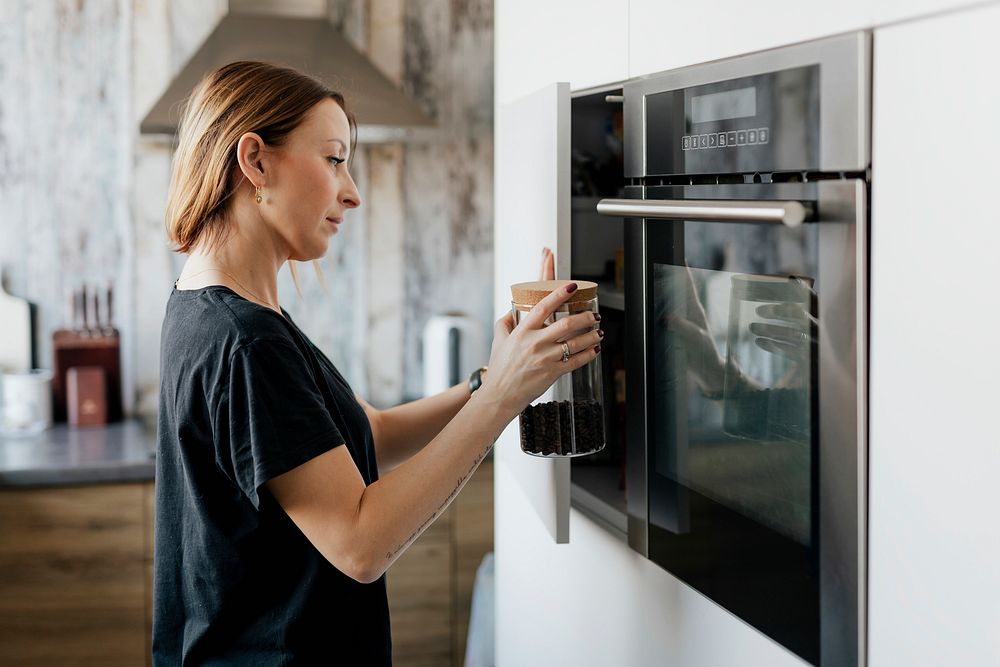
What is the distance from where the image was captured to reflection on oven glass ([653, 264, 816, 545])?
93cm

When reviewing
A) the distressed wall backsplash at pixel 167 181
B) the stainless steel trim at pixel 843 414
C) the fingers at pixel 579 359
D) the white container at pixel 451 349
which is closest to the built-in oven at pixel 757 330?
the stainless steel trim at pixel 843 414

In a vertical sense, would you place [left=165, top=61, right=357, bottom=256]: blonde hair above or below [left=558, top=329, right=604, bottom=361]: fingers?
above

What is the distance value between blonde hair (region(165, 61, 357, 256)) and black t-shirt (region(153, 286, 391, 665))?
0.09 m

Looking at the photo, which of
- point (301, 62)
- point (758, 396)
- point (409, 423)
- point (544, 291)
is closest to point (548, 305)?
point (544, 291)

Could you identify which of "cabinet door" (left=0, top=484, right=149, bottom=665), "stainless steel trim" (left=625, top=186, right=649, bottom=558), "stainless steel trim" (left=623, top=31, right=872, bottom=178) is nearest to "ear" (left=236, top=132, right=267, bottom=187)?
"stainless steel trim" (left=625, top=186, right=649, bottom=558)

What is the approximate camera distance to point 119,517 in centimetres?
216

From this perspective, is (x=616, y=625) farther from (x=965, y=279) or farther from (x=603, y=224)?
(x=965, y=279)

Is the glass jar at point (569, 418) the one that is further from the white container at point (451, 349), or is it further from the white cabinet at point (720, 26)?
the white container at point (451, 349)

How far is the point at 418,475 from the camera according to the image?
3.44 feet

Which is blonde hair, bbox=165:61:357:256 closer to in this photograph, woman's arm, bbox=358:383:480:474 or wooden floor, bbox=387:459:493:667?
woman's arm, bbox=358:383:480:474

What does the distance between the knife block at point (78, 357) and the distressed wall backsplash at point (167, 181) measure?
0.06 meters

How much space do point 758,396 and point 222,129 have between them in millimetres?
677

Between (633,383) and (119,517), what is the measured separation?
1422 mm

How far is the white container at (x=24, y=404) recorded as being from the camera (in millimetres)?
2438
